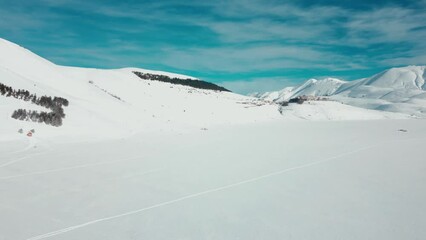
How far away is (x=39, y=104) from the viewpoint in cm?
2195

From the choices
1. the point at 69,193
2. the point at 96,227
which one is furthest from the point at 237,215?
the point at 69,193

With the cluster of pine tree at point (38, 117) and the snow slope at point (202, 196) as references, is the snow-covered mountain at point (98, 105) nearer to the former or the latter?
the cluster of pine tree at point (38, 117)

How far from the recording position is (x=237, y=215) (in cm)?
736

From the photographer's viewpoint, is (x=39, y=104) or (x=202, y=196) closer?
(x=202, y=196)

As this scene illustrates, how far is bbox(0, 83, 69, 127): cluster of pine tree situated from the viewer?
18922 mm

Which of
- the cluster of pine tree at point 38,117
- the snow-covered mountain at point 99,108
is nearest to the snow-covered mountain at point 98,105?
the snow-covered mountain at point 99,108

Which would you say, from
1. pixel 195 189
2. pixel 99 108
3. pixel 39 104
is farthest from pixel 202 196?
pixel 99 108

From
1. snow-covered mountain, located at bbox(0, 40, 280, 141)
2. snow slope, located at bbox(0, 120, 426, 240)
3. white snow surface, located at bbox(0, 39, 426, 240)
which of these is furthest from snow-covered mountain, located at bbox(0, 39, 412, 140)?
snow slope, located at bbox(0, 120, 426, 240)

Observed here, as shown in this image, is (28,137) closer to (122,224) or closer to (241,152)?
(241,152)

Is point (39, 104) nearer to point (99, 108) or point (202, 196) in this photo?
point (99, 108)

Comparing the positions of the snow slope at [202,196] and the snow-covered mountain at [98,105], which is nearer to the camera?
the snow slope at [202,196]

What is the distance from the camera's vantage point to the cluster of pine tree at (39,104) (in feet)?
62.1

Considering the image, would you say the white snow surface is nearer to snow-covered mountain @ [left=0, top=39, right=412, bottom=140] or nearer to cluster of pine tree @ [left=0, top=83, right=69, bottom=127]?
snow-covered mountain @ [left=0, top=39, right=412, bottom=140]

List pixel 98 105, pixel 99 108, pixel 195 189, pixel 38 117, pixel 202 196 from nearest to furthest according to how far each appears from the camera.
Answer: pixel 202 196, pixel 195 189, pixel 38 117, pixel 99 108, pixel 98 105
